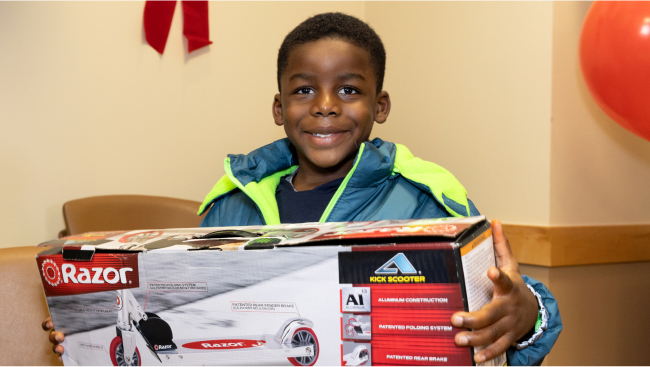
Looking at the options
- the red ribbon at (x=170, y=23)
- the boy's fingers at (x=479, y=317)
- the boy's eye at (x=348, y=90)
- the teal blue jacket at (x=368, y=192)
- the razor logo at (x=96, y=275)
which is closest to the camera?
the boy's fingers at (x=479, y=317)

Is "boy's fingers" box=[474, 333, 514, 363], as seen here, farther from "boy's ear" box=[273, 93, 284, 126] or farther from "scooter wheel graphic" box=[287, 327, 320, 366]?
"boy's ear" box=[273, 93, 284, 126]

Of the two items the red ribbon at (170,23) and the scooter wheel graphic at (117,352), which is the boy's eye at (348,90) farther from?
the red ribbon at (170,23)

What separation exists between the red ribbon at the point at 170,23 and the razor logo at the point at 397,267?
1625mm

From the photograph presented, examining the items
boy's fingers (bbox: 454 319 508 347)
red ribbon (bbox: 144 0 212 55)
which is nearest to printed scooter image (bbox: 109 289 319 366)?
boy's fingers (bbox: 454 319 508 347)

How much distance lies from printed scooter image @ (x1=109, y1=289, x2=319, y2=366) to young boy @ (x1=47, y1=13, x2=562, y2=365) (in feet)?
1.22

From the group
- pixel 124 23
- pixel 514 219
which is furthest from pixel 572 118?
pixel 124 23

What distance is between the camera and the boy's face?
93 centimetres

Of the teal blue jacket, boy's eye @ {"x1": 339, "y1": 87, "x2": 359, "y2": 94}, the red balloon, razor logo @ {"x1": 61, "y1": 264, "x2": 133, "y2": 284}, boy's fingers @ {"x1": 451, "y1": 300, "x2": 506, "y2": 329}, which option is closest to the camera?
boy's fingers @ {"x1": 451, "y1": 300, "x2": 506, "y2": 329}

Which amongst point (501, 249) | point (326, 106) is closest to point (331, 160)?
point (326, 106)

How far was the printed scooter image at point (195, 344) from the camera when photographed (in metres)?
0.48

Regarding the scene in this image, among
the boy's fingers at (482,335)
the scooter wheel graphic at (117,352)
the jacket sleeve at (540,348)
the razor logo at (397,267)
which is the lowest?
the jacket sleeve at (540,348)

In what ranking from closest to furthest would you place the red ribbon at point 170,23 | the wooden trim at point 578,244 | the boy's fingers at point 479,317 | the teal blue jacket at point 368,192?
the boy's fingers at point 479,317, the teal blue jacket at point 368,192, the wooden trim at point 578,244, the red ribbon at point 170,23

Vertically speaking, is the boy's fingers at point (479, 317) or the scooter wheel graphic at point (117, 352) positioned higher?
the boy's fingers at point (479, 317)

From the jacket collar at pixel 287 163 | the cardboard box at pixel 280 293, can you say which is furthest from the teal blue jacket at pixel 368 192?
the cardboard box at pixel 280 293
